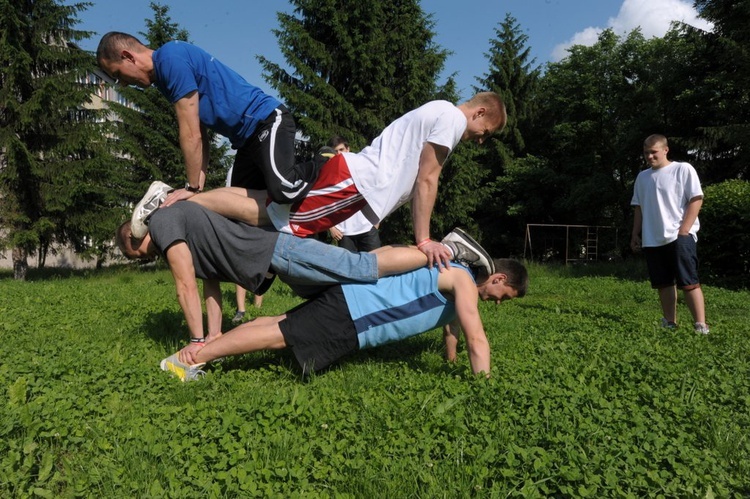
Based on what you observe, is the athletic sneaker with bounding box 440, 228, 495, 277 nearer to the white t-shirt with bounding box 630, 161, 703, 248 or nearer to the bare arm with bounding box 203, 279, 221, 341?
the bare arm with bounding box 203, 279, 221, 341

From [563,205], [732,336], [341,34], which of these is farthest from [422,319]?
[563,205]

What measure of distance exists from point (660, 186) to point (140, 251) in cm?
558

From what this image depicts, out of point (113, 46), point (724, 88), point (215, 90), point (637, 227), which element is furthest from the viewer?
point (724, 88)

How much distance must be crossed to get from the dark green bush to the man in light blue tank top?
11.3m

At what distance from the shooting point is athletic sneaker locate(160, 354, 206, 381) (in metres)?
3.61

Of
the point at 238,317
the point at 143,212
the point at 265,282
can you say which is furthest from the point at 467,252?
the point at 238,317

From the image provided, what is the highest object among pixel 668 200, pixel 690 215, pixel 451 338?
pixel 668 200

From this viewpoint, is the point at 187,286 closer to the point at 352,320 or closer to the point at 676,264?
the point at 352,320

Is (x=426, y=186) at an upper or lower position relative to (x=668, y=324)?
upper

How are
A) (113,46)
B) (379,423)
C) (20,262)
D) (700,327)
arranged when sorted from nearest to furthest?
(379,423), (113,46), (700,327), (20,262)

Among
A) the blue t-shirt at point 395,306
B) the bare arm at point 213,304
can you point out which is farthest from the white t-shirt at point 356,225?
the blue t-shirt at point 395,306

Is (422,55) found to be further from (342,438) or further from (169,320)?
(342,438)

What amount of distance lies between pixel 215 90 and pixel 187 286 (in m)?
1.52

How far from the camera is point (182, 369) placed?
12.0ft
